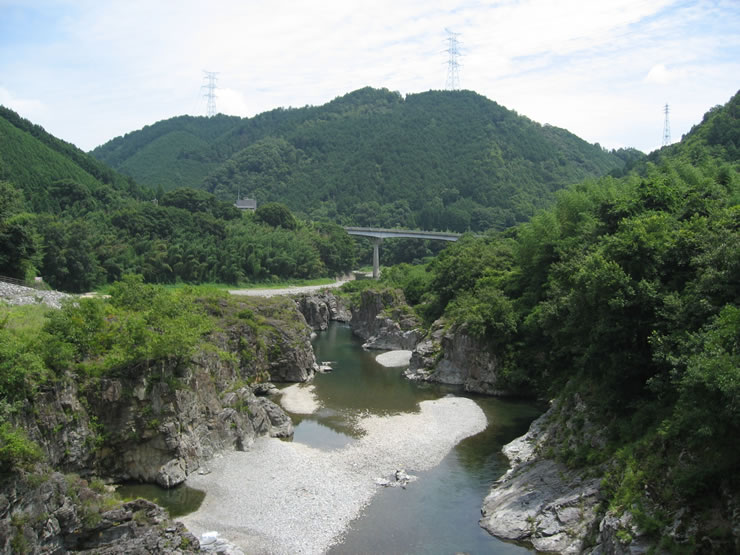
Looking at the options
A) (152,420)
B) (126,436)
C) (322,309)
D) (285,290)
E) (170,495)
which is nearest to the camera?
(170,495)

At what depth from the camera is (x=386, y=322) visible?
6669cm

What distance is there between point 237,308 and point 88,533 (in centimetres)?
2857

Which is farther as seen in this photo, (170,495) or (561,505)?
(170,495)

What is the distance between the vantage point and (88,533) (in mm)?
21609

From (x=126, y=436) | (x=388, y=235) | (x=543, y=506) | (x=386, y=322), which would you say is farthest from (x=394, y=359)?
(x=388, y=235)

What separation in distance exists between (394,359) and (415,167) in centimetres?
11426

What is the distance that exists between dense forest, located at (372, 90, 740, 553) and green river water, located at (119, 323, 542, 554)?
466 cm

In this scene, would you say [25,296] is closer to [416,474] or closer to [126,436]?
[126,436]

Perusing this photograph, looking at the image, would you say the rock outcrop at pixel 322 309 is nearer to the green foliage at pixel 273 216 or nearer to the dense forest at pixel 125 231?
the dense forest at pixel 125 231

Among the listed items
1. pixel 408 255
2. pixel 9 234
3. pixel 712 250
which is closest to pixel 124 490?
pixel 712 250

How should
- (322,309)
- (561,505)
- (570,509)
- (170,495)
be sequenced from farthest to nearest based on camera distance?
(322,309) → (170,495) → (561,505) → (570,509)

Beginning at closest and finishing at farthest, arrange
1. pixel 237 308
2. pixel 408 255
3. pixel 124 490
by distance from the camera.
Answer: pixel 124 490, pixel 237 308, pixel 408 255

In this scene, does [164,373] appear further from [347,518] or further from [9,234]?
[9,234]

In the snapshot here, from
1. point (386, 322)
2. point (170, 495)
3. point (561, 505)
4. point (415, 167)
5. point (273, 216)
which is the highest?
point (415, 167)
